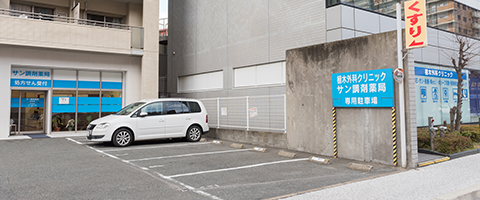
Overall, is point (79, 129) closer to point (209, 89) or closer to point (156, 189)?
point (209, 89)

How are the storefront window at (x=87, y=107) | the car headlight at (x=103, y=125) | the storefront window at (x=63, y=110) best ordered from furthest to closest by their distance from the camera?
the storefront window at (x=87, y=107)
the storefront window at (x=63, y=110)
the car headlight at (x=103, y=125)

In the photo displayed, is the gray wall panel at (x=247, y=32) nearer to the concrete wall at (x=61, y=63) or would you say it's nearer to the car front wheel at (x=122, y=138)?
the concrete wall at (x=61, y=63)

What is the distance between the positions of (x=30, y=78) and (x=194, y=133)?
8.67 metres

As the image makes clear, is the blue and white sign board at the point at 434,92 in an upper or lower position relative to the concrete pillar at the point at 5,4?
lower

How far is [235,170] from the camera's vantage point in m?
7.24

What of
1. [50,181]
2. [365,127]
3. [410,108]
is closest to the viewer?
[50,181]

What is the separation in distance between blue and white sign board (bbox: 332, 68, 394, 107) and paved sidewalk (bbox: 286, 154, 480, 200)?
1.80 metres

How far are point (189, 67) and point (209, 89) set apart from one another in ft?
8.17

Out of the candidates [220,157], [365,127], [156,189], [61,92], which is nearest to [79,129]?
[61,92]

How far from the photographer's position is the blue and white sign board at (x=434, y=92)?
13.5 m

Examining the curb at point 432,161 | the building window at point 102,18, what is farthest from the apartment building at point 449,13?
the building window at point 102,18

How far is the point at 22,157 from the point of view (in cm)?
881

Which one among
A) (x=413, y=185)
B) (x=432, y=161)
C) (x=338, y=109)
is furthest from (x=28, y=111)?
(x=432, y=161)

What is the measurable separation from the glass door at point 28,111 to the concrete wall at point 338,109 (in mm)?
12315
